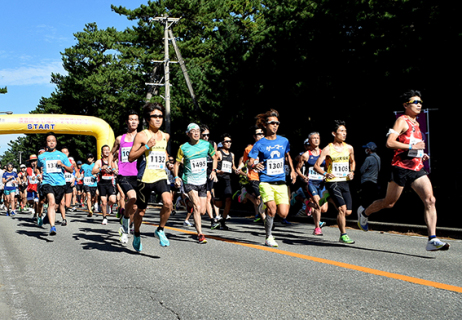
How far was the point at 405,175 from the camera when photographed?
697 cm

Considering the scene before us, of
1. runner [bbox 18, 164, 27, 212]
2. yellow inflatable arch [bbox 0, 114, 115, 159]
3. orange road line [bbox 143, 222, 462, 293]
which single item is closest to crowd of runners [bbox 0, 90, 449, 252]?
orange road line [bbox 143, 222, 462, 293]

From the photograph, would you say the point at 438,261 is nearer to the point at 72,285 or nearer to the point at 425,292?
the point at 425,292

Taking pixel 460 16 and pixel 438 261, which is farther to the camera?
pixel 460 16

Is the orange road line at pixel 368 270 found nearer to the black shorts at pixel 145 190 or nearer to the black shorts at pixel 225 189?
the black shorts at pixel 145 190

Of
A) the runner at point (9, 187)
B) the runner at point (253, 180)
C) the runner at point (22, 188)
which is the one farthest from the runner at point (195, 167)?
the runner at point (22, 188)

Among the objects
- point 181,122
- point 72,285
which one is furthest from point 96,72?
point 72,285

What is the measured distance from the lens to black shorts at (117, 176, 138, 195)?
8.77 meters

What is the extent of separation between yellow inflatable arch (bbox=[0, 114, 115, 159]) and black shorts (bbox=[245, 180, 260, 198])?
56.2 ft

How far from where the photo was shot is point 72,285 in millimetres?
5430

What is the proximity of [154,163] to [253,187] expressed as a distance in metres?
4.36

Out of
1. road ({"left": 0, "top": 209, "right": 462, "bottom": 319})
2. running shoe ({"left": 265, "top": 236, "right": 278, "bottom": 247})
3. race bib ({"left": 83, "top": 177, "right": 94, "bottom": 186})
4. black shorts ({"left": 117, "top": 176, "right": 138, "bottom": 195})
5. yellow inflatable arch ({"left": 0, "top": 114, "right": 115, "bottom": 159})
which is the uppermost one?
yellow inflatable arch ({"left": 0, "top": 114, "right": 115, "bottom": 159})

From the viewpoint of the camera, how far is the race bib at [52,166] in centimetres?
1038

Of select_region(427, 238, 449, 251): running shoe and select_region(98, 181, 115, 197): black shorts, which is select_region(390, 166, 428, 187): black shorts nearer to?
select_region(427, 238, 449, 251): running shoe

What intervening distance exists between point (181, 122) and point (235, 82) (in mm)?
12050
